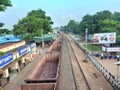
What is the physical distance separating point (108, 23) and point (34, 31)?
2399 cm

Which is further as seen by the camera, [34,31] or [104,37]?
[34,31]

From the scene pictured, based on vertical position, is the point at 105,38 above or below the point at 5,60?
above

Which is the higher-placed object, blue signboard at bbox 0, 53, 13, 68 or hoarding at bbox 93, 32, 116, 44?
hoarding at bbox 93, 32, 116, 44

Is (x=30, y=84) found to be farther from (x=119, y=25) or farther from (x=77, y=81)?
(x=119, y=25)

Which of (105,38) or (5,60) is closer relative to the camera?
(5,60)

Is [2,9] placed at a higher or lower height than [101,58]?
higher

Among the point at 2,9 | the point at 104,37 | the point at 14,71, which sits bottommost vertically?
the point at 14,71

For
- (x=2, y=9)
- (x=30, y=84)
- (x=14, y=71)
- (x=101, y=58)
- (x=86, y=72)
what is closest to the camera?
(x=30, y=84)

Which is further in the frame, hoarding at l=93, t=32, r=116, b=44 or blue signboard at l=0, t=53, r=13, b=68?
hoarding at l=93, t=32, r=116, b=44

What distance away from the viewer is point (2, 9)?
24.7 meters

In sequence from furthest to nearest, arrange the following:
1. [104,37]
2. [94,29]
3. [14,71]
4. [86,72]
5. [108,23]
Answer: [94,29] → [108,23] → [104,37] → [14,71] → [86,72]

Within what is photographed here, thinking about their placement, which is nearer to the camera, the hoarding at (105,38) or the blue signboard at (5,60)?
the blue signboard at (5,60)

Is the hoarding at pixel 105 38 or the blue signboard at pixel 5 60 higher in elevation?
the hoarding at pixel 105 38

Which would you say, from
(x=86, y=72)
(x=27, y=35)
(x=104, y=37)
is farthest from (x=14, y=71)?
(x=27, y=35)
